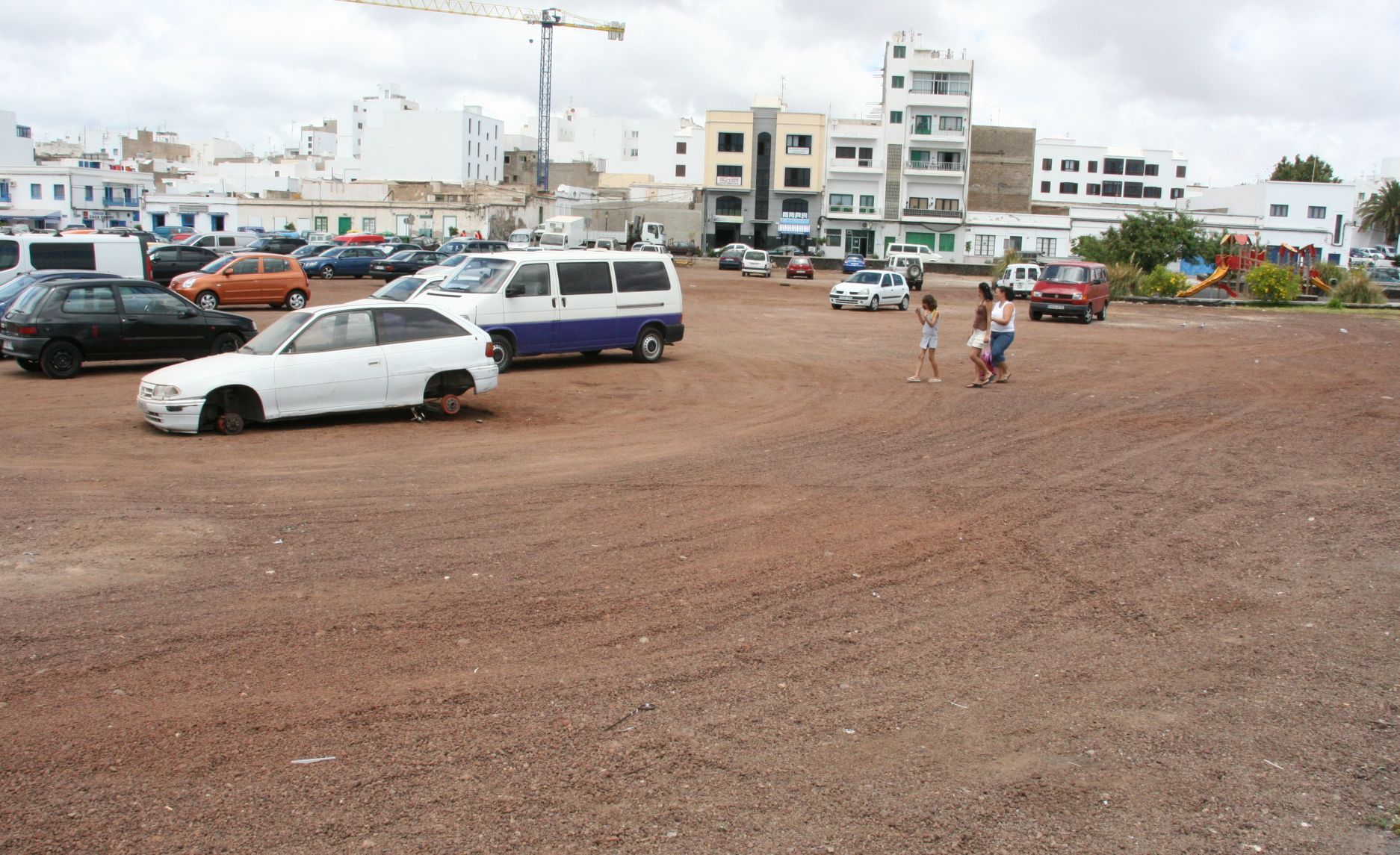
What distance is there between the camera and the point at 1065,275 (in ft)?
115

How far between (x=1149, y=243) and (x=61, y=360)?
5669cm

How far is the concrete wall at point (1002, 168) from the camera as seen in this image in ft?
304

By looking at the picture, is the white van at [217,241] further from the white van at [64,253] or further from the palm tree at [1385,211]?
the palm tree at [1385,211]

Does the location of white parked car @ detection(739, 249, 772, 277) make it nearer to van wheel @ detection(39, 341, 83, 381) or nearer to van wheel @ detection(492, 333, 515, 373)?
van wheel @ detection(492, 333, 515, 373)

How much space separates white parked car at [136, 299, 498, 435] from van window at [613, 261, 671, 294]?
6113mm

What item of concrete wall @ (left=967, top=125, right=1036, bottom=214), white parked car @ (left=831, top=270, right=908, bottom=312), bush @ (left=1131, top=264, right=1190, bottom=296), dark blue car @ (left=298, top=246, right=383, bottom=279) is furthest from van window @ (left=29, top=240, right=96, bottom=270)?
concrete wall @ (left=967, top=125, right=1036, bottom=214)

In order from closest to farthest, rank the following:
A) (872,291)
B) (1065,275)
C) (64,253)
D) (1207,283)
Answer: (64,253) < (1065,275) < (872,291) < (1207,283)

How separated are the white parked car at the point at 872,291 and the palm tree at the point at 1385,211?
7588cm

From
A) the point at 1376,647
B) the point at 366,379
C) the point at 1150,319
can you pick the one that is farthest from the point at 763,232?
the point at 1376,647

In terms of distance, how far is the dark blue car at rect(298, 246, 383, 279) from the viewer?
4472cm

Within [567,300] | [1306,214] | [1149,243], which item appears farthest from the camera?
[1306,214]

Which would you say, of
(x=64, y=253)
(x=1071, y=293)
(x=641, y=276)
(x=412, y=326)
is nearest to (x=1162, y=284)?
(x=1071, y=293)

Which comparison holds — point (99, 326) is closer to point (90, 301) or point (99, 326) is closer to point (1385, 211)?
point (90, 301)

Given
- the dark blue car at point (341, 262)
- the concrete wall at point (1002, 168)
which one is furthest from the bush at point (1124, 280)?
the concrete wall at point (1002, 168)
